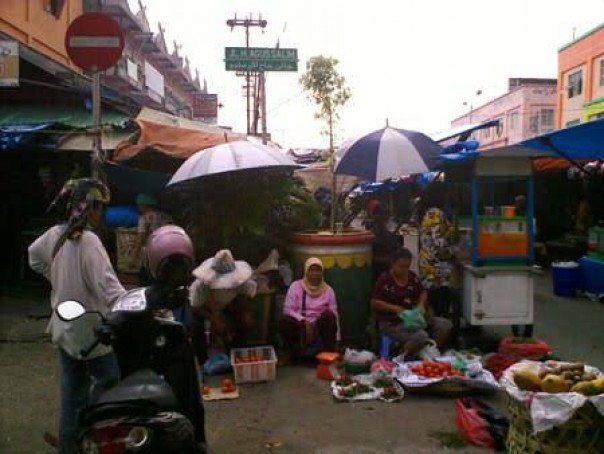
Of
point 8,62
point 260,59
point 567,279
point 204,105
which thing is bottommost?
point 567,279

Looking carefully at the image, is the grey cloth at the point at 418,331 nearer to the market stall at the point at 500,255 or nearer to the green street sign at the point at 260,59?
the market stall at the point at 500,255

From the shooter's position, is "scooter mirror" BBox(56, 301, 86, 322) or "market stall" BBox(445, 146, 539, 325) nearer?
"scooter mirror" BBox(56, 301, 86, 322)

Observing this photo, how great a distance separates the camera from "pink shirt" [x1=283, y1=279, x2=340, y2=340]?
612cm

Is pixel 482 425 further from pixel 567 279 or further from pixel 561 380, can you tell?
pixel 567 279

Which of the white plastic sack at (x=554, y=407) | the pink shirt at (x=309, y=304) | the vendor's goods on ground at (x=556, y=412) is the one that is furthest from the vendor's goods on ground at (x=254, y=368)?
the white plastic sack at (x=554, y=407)

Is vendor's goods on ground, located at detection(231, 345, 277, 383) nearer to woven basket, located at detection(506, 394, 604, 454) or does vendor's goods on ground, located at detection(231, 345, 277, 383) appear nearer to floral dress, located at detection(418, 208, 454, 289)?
floral dress, located at detection(418, 208, 454, 289)

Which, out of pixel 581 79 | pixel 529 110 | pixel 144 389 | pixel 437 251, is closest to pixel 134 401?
pixel 144 389

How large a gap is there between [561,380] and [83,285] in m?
2.79

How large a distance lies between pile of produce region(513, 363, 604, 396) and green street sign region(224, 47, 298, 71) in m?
11.0

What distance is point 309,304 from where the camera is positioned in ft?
20.2

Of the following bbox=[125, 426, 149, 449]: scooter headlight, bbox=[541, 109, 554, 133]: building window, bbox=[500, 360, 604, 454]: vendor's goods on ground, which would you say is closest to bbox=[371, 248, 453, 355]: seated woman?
bbox=[500, 360, 604, 454]: vendor's goods on ground

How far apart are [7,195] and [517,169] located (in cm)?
812

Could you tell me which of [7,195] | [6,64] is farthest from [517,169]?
[7,195]

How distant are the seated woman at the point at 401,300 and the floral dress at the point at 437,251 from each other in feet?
1.41
